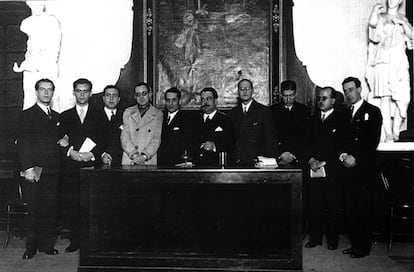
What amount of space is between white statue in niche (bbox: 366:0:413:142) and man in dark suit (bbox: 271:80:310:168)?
104 cm

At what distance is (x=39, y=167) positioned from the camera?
15.6 ft

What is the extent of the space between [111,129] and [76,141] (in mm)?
341

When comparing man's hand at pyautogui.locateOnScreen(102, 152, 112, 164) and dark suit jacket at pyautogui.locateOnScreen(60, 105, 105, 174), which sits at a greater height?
dark suit jacket at pyautogui.locateOnScreen(60, 105, 105, 174)

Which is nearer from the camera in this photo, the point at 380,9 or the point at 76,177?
the point at 76,177

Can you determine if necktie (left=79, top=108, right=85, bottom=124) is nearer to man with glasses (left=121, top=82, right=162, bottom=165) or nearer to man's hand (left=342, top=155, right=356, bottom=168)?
man with glasses (left=121, top=82, right=162, bottom=165)

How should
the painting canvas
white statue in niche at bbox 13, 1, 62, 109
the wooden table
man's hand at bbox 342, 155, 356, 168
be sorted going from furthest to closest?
1. the painting canvas
2. white statue in niche at bbox 13, 1, 62, 109
3. man's hand at bbox 342, 155, 356, 168
4. the wooden table

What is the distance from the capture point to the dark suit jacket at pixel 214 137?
4754 millimetres

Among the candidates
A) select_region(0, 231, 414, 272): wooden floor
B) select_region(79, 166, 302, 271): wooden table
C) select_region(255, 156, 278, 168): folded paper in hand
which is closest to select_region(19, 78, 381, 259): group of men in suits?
select_region(0, 231, 414, 272): wooden floor

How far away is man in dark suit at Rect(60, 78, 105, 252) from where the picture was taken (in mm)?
4910

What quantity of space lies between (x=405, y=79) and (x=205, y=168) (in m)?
2.85

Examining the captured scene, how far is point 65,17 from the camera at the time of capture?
6.23 meters

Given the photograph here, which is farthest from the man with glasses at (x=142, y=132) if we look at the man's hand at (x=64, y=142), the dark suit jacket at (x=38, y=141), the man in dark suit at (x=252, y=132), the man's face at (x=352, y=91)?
the man's face at (x=352, y=91)

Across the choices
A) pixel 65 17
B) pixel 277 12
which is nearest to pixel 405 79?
pixel 277 12

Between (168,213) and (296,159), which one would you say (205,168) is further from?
(296,159)
